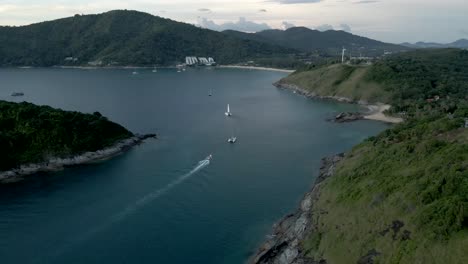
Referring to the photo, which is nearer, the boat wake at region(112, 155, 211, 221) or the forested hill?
the boat wake at region(112, 155, 211, 221)

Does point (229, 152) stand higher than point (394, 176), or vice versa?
point (394, 176)

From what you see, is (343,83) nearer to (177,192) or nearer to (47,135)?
(47,135)

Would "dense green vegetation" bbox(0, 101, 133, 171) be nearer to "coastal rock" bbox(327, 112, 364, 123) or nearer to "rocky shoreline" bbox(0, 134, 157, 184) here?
"rocky shoreline" bbox(0, 134, 157, 184)

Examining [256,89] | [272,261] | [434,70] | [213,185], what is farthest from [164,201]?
[434,70]

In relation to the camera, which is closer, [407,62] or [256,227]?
[256,227]

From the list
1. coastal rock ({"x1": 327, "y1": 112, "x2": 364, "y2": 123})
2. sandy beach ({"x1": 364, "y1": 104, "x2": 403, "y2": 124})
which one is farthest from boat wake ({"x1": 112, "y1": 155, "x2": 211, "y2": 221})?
sandy beach ({"x1": 364, "y1": 104, "x2": 403, "y2": 124})

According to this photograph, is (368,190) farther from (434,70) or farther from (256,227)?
(434,70)

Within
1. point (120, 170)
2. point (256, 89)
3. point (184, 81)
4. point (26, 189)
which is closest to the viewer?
point (26, 189)
